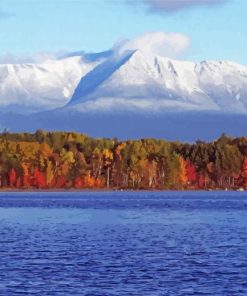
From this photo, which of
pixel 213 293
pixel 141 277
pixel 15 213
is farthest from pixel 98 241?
pixel 15 213

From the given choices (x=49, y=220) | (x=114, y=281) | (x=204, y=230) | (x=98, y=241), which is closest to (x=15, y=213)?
(x=49, y=220)

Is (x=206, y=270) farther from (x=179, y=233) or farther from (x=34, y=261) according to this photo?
(x=179, y=233)

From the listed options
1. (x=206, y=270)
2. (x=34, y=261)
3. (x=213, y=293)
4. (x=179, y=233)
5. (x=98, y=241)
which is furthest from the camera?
(x=179, y=233)

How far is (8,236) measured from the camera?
68438 mm

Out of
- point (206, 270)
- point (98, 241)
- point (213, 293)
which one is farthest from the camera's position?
point (98, 241)

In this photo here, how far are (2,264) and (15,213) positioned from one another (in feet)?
195

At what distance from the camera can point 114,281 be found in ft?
145

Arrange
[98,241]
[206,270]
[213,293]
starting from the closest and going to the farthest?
[213,293] < [206,270] < [98,241]

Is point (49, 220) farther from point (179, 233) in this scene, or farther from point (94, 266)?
point (94, 266)

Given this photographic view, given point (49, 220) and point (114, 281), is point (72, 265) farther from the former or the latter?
point (49, 220)

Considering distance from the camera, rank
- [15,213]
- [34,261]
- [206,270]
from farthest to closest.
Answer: [15,213] → [34,261] → [206,270]

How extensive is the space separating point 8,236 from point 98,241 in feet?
22.7

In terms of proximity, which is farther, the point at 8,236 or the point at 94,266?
the point at 8,236

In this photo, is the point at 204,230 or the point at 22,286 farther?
the point at 204,230
